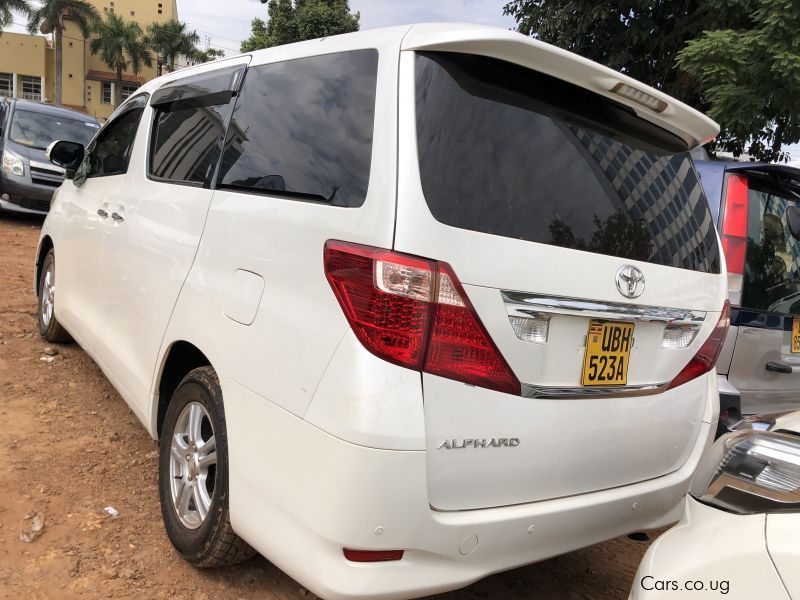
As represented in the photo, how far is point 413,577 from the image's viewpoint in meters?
1.77

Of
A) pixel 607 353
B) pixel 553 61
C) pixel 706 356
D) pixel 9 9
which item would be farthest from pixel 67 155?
pixel 9 9

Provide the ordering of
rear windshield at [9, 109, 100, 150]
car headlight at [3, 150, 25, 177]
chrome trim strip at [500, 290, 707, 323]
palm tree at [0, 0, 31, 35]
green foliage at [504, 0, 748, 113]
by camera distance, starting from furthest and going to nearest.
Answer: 1. palm tree at [0, 0, 31, 35]
2. rear windshield at [9, 109, 100, 150]
3. car headlight at [3, 150, 25, 177]
4. green foliage at [504, 0, 748, 113]
5. chrome trim strip at [500, 290, 707, 323]

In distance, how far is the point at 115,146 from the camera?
12.2ft

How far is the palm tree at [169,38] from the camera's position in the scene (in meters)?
50.7

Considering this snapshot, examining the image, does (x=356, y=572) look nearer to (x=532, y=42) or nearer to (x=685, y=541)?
(x=685, y=541)

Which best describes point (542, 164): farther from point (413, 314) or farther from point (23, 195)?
point (23, 195)

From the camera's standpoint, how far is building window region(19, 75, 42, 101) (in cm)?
4994

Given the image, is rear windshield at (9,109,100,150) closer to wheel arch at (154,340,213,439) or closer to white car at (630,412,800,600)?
wheel arch at (154,340,213,439)

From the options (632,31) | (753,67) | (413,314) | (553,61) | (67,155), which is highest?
(632,31)

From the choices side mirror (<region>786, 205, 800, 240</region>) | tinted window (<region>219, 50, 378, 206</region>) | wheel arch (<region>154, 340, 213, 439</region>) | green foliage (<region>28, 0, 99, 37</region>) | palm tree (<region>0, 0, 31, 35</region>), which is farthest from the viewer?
green foliage (<region>28, 0, 99, 37</region>)

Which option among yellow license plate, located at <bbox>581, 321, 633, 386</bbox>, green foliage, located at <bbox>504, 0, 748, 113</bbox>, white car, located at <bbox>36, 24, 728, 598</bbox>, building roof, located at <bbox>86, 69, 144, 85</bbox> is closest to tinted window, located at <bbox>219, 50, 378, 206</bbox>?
white car, located at <bbox>36, 24, 728, 598</bbox>

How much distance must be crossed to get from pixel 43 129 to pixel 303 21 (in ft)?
→ 60.9

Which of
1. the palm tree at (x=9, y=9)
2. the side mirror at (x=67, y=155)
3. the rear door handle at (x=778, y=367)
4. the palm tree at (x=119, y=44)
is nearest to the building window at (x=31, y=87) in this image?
the palm tree at (x=119, y=44)

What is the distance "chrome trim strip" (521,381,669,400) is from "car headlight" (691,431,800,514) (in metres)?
0.32
